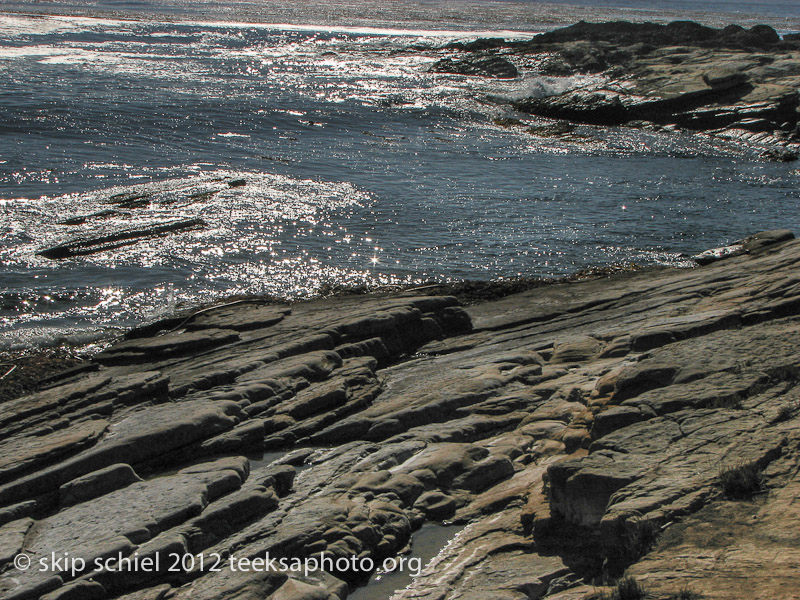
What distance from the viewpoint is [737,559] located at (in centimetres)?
739

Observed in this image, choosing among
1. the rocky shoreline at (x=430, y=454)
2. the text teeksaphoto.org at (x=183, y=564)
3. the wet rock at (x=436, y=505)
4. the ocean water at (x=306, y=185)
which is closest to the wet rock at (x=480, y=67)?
the ocean water at (x=306, y=185)

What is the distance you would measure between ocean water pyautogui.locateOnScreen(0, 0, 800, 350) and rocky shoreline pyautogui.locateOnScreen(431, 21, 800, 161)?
2.15 m

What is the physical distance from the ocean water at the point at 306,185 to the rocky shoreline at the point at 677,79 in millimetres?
2155

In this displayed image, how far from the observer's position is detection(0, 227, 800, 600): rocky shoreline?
331 inches

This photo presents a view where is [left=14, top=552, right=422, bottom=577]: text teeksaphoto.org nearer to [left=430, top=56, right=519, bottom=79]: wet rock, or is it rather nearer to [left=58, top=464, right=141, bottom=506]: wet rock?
[left=58, top=464, right=141, bottom=506]: wet rock

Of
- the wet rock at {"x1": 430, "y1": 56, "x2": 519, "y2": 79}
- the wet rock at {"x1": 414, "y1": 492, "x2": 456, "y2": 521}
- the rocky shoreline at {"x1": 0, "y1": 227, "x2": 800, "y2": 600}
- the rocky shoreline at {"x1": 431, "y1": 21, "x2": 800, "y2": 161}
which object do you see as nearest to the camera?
the rocky shoreline at {"x1": 0, "y1": 227, "x2": 800, "y2": 600}

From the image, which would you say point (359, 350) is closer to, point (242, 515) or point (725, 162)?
point (242, 515)

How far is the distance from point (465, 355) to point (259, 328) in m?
4.15

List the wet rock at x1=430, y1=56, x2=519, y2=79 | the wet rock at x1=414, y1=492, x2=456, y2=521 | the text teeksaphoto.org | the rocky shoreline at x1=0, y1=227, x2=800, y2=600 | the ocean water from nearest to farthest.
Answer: the rocky shoreline at x1=0, y1=227, x2=800, y2=600, the text teeksaphoto.org, the wet rock at x1=414, y1=492, x2=456, y2=521, the ocean water, the wet rock at x1=430, y1=56, x2=519, y2=79

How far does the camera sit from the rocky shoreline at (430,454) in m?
8.40

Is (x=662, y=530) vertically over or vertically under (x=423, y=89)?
under

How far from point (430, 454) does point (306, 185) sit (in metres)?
19.4

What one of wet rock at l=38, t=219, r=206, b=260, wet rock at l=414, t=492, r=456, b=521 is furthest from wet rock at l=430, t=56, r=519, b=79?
wet rock at l=414, t=492, r=456, b=521

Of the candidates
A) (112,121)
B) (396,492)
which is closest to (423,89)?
(112,121)
